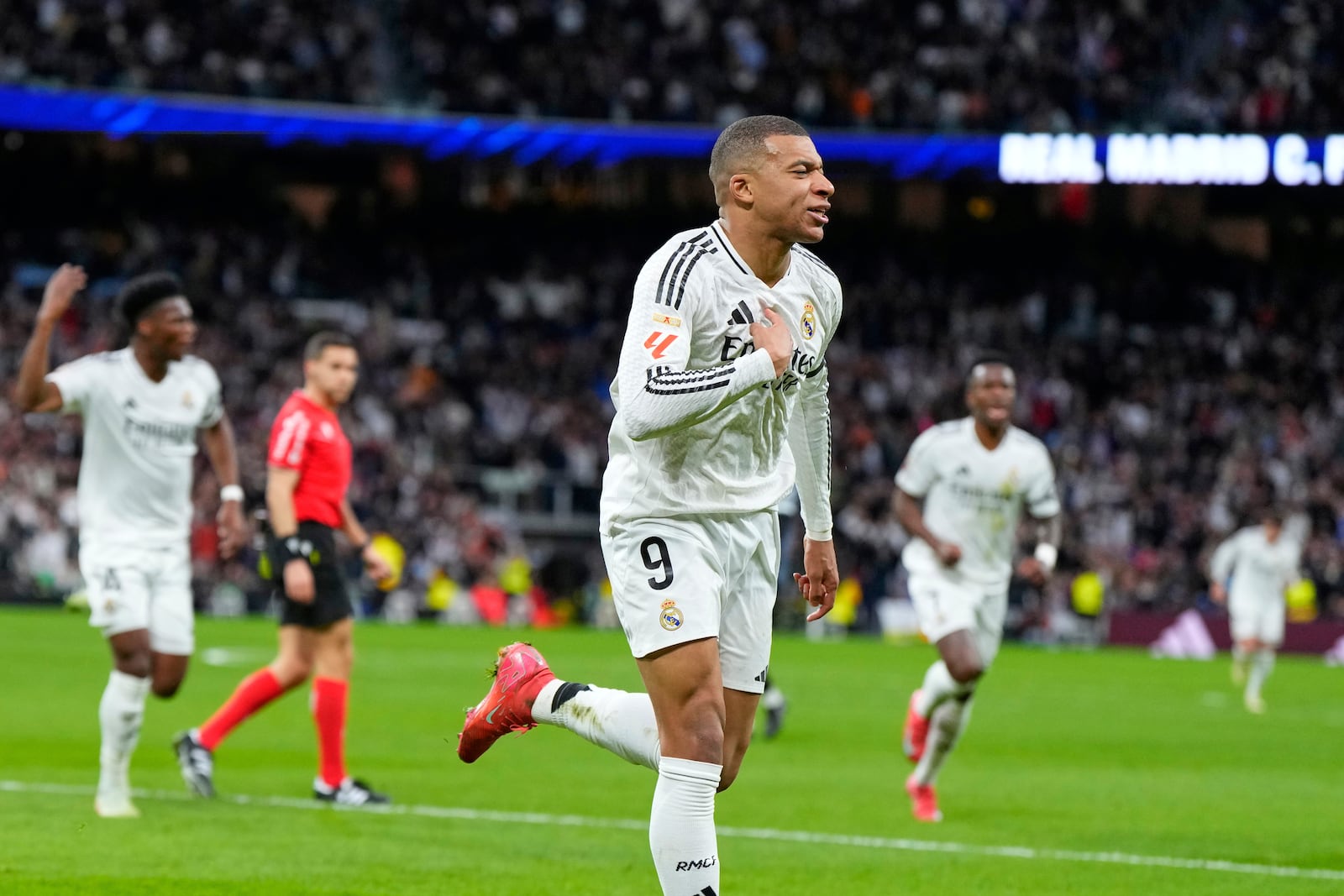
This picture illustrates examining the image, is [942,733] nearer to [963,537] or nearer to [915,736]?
[915,736]

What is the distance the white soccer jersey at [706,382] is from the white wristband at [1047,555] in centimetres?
483

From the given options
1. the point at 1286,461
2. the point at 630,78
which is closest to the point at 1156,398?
the point at 1286,461

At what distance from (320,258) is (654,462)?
3576 cm

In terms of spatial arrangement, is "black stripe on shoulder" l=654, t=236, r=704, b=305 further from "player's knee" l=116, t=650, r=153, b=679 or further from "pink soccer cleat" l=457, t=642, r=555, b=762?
"player's knee" l=116, t=650, r=153, b=679

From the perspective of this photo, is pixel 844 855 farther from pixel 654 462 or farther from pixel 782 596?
pixel 782 596

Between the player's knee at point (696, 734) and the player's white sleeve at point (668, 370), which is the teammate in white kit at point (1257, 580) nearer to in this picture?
the player's knee at point (696, 734)

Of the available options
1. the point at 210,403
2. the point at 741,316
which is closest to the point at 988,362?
the point at 210,403

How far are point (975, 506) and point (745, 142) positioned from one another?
5488mm

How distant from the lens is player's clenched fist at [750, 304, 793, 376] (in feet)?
17.8

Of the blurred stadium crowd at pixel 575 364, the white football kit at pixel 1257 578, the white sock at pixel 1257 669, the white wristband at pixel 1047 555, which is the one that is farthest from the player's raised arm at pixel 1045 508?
the blurred stadium crowd at pixel 575 364

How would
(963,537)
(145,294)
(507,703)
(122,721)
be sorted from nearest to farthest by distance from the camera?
(507,703) → (122,721) → (145,294) → (963,537)

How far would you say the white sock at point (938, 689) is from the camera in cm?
1017

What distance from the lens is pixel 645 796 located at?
11234 mm

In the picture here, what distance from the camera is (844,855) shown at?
878 centimetres
